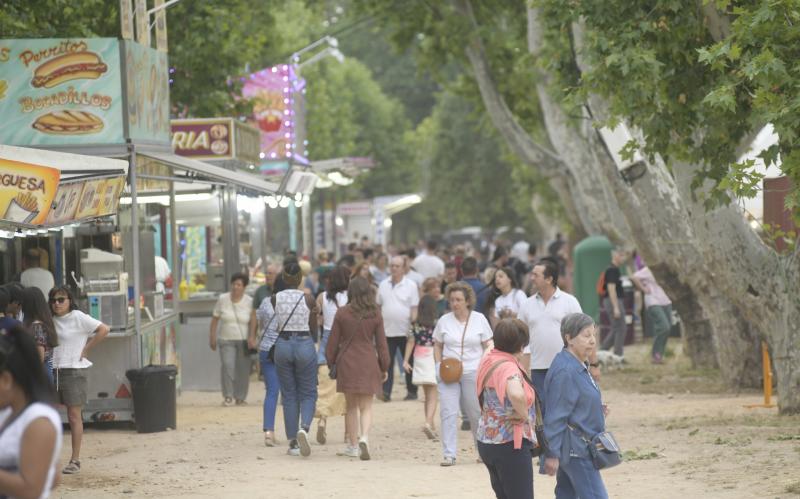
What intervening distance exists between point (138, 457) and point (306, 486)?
102 inches

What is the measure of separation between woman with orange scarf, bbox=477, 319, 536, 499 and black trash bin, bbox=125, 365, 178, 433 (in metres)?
7.15

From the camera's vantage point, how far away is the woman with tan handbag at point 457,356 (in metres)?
11.9

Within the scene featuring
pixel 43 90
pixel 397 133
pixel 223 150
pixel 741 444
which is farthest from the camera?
pixel 397 133

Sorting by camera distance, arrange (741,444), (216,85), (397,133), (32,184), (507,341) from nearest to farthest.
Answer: (507,341)
(32,184)
(741,444)
(216,85)
(397,133)

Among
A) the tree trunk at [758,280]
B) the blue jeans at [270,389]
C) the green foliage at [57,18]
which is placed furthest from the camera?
the green foliage at [57,18]

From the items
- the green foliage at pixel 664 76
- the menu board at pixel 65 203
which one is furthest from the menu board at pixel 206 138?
the menu board at pixel 65 203

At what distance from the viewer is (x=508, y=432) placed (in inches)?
316

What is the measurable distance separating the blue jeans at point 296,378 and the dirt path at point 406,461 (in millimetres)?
364

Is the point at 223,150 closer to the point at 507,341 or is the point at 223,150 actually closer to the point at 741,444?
the point at 741,444

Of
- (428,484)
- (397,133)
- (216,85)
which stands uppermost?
(397,133)

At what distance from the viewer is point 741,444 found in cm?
1247

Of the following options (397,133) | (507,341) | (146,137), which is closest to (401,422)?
(146,137)

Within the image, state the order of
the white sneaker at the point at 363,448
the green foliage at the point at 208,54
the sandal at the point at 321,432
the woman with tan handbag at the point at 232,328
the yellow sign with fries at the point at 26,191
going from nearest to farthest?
the yellow sign with fries at the point at 26,191, the white sneaker at the point at 363,448, the sandal at the point at 321,432, the woman with tan handbag at the point at 232,328, the green foliage at the point at 208,54

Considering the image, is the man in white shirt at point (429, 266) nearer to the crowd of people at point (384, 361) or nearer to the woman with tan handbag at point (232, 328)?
the crowd of people at point (384, 361)
